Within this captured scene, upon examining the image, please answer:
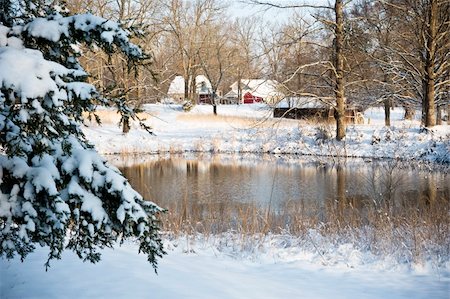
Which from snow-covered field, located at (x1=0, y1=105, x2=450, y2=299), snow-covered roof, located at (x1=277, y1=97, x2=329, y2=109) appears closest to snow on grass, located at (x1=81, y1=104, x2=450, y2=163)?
snow-covered roof, located at (x1=277, y1=97, x2=329, y2=109)

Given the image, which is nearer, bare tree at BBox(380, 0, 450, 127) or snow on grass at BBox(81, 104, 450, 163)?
bare tree at BBox(380, 0, 450, 127)

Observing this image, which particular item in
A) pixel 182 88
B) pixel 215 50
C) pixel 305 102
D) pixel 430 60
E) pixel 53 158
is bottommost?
pixel 53 158

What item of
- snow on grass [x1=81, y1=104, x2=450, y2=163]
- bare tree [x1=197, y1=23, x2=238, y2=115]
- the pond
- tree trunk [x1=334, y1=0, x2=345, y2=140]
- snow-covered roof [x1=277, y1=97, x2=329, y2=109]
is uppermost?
bare tree [x1=197, y1=23, x2=238, y2=115]

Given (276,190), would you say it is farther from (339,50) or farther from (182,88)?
(182,88)

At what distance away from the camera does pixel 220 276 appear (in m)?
5.02

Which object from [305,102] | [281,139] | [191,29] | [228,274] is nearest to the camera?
[228,274]

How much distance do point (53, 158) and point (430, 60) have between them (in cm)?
1766

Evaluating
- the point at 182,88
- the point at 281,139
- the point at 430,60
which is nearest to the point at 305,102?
the point at 430,60

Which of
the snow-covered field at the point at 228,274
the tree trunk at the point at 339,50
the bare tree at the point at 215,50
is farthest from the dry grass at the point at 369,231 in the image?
the bare tree at the point at 215,50

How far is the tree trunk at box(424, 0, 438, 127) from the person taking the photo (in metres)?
17.5

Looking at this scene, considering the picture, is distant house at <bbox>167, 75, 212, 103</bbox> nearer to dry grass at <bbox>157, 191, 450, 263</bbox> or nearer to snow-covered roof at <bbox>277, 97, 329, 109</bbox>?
snow-covered roof at <bbox>277, 97, 329, 109</bbox>

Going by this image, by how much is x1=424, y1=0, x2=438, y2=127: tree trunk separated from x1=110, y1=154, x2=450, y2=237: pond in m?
2.86

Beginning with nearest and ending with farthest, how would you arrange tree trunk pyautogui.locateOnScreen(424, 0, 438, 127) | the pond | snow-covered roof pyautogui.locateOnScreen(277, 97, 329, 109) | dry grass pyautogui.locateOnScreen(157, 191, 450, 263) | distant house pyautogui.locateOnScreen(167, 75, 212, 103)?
dry grass pyautogui.locateOnScreen(157, 191, 450, 263)
the pond
tree trunk pyautogui.locateOnScreen(424, 0, 438, 127)
snow-covered roof pyautogui.locateOnScreen(277, 97, 329, 109)
distant house pyautogui.locateOnScreen(167, 75, 212, 103)

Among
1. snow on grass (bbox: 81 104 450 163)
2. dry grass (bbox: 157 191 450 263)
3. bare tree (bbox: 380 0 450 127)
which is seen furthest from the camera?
snow on grass (bbox: 81 104 450 163)
